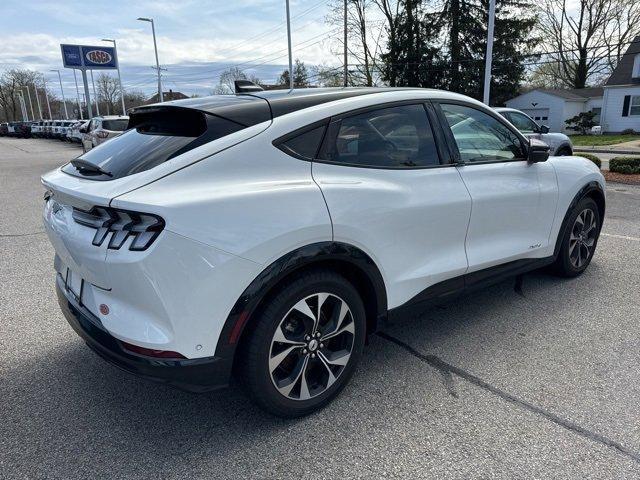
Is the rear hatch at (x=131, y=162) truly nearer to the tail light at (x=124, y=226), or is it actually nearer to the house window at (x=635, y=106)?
the tail light at (x=124, y=226)

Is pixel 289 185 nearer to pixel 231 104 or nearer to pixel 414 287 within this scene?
pixel 231 104

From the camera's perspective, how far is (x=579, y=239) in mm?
4496

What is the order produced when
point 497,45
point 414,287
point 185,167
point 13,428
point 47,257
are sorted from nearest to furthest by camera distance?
point 185,167 → point 13,428 → point 414,287 → point 47,257 → point 497,45

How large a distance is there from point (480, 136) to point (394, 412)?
6.88ft

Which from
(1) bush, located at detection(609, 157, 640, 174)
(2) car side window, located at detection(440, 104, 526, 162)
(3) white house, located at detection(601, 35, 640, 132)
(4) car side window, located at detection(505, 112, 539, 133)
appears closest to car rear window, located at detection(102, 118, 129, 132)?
(4) car side window, located at detection(505, 112, 539, 133)

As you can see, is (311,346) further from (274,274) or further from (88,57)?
(88,57)

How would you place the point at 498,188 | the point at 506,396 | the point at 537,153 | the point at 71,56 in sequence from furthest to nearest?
1. the point at 71,56
2. the point at 537,153
3. the point at 498,188
4. the point at 506,396

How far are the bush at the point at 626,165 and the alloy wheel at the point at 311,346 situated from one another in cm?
1155

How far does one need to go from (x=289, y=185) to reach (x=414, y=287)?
3.64 feet

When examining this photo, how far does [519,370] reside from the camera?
3039 mm

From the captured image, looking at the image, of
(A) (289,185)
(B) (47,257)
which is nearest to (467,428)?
(A) (289,185)

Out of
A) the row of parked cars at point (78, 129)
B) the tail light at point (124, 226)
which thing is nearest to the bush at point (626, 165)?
the row of parked cars at point (78, 129)

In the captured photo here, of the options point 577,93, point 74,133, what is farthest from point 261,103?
point 577,93

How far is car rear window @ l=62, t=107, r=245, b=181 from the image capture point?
235cm
